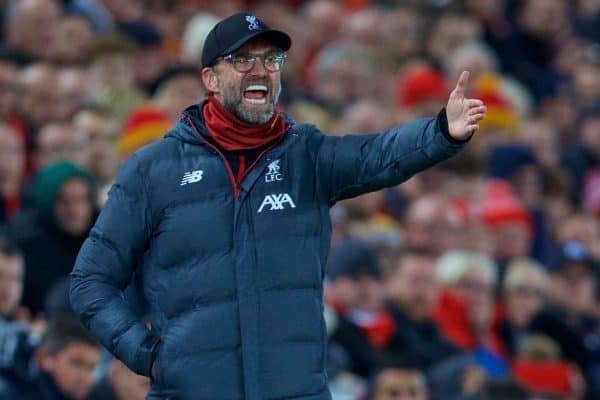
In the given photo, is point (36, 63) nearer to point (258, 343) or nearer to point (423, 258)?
point (423, 258)

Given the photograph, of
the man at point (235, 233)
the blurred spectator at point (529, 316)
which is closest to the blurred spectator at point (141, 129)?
the blurred spectator at point (529, 316)

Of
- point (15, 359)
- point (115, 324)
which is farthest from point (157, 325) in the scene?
point (15, 359)

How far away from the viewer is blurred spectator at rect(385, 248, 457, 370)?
1030 cm

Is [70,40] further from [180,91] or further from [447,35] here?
[447,35]

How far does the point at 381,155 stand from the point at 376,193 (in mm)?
5740

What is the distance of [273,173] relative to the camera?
20.8 ft

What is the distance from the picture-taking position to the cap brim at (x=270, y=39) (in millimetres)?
6248

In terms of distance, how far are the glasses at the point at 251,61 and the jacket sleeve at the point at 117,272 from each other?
489mm

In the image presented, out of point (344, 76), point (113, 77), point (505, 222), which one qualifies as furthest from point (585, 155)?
point (113, 77)

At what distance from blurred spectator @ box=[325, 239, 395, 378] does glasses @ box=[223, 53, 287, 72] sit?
3.92 meters

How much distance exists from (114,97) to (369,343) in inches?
104

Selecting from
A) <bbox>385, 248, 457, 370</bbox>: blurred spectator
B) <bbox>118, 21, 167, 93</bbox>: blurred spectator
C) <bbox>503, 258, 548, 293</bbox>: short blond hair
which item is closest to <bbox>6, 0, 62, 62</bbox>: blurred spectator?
<bbox>118, 21, 167, 93</bbox>: blurred spectator

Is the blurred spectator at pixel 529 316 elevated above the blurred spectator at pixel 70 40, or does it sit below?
below

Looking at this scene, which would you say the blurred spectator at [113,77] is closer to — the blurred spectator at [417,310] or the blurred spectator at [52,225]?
the blurred spectator at [52,225]
